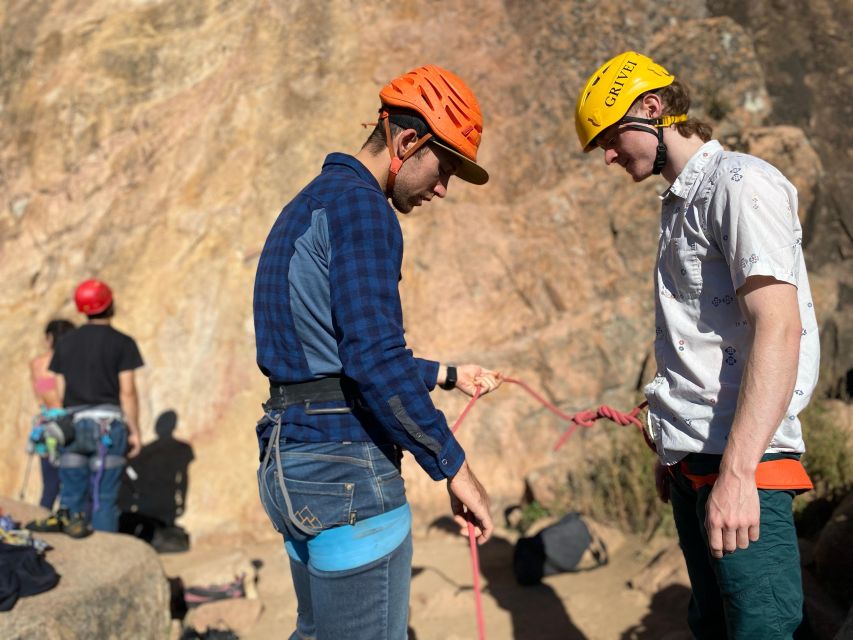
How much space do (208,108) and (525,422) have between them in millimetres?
4018

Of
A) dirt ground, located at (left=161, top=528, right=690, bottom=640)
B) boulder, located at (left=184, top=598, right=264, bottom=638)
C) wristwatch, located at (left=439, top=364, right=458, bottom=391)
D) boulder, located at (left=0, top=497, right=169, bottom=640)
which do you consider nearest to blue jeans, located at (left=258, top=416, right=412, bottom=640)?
wristwatch, located at (left=439, top=364, right=458, bottom=391)

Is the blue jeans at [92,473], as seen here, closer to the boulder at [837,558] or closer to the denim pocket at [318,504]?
the denim pocket at [318,504]

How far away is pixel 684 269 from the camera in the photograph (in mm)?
→ 1958

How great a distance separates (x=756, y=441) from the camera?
1713 millimetres

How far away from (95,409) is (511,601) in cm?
281

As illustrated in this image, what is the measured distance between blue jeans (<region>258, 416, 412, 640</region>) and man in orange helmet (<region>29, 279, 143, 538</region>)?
327cm

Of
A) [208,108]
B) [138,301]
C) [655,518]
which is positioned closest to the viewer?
[655,518]

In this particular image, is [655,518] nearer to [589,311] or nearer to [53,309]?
[589,311]

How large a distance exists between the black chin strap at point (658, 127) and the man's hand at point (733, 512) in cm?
88

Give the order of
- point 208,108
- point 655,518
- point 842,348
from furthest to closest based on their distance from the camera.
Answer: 1. point 208,108
2. point 842,348
3. point 655,518

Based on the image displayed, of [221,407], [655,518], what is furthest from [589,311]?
[221,407]

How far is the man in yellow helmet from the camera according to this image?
173 centimetres

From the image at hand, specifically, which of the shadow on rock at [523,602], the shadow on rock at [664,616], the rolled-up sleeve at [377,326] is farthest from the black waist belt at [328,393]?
the shadow on rock at [523,602]

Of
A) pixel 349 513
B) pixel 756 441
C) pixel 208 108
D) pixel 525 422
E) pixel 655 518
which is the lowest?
pixel 655 518
